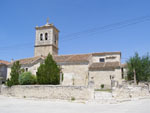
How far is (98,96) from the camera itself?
16.2 meters

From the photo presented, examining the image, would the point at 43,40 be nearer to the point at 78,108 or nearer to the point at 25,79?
the point at 25,79

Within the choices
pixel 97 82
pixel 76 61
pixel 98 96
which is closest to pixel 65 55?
pixel 76 61

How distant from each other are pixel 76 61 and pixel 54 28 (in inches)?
554

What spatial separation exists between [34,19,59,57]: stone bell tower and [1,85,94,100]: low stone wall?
1618 cm

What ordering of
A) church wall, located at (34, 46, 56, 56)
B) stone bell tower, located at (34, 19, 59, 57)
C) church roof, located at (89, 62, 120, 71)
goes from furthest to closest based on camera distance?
1. stone bell tower, located at (34, 19, 59, 57)
2. church wall, located at (34, 46, 56, 56)
3. church roof, located at (89, 62, 120, 71)

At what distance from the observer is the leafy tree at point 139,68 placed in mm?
25391

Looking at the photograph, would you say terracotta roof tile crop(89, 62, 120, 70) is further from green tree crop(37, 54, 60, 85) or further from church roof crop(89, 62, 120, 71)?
green tree crop(37, 54, 60, 85)

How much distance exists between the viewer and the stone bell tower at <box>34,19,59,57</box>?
36500mm

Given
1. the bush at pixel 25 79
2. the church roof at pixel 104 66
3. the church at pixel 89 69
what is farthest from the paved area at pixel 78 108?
the church roof at pixel 104 66

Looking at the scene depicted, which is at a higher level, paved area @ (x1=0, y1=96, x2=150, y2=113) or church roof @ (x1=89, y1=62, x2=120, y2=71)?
church roof @ (x1=89, y1=62, x2=120, y2=71)

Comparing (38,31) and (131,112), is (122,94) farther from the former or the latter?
(38,31)

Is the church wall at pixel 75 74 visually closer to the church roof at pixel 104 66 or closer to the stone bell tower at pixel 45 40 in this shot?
the church roof at pixel 104 66

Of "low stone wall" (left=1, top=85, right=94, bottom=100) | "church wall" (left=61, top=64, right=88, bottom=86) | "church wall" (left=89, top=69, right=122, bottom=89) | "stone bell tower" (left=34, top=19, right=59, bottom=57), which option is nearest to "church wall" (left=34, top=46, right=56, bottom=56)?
"stone bell tower" (left=34, top=19, right=59, bottom=57)

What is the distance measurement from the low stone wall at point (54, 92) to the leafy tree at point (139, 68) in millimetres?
12412
